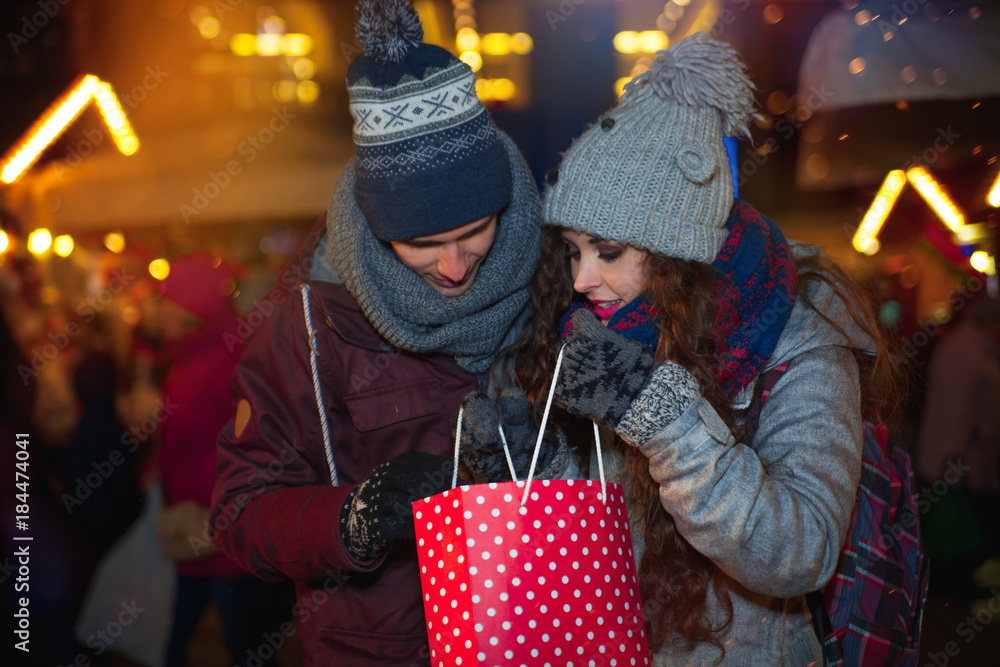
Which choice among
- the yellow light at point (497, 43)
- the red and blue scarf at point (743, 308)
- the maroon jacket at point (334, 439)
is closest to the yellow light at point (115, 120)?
the yellow light at point (497, 43)

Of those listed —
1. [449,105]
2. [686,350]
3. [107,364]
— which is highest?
[449,105]

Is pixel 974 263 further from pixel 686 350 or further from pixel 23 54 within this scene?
pixel 23 54

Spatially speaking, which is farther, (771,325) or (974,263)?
(974,263)

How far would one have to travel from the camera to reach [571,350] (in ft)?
4.41

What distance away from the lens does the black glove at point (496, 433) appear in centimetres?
150

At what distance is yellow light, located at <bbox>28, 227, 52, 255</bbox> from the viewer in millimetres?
7418

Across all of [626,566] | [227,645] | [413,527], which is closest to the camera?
[626,566]

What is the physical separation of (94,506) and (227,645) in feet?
3.01

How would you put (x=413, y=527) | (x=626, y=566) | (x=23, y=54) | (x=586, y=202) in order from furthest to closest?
(x=23, y=54) < (x=586, y=202) < (x=413, y=527) < (x=626, y=566)

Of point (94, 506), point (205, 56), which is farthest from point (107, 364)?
point (205, 56)

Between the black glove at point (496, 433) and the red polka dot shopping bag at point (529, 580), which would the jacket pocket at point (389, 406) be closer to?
the black glove at point (496, 433)

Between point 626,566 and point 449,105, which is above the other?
point 449,105

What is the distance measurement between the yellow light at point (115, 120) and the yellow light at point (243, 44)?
6.07 ft

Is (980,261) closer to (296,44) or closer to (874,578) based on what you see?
(874,578)
